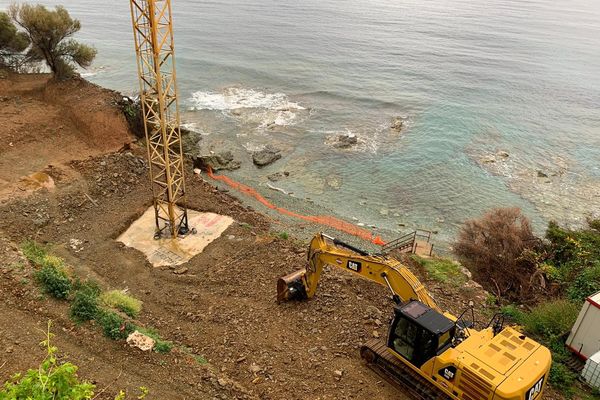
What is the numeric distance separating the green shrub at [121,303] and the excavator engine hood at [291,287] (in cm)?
477

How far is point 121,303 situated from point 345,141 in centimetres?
2592

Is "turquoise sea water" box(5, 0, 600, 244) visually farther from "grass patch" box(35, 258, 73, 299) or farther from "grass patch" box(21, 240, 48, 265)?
"grass patch" box(35, 258, 73, 299)

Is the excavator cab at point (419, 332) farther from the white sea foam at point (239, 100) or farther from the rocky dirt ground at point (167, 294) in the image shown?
the white sea foam at point (239, 100)

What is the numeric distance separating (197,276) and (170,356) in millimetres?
5692

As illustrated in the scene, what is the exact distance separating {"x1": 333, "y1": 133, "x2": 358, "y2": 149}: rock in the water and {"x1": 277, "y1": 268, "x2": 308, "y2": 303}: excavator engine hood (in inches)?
894

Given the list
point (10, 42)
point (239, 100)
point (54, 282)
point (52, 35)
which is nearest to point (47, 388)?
point (54, 282)

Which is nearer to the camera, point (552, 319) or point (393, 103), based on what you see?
point (552, 319)

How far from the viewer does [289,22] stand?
78.7 metres

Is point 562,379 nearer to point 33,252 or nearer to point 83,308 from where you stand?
point 83,308

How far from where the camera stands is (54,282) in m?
14.4

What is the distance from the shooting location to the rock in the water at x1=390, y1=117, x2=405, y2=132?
41.3m

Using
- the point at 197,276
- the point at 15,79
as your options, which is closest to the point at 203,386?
the point at 197,276

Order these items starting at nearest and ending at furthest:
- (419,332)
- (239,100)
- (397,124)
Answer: (419,332) < (397,124) < (239,100)

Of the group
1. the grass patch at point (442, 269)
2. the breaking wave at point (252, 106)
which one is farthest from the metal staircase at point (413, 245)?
the breaking wave at point (252, 106)
